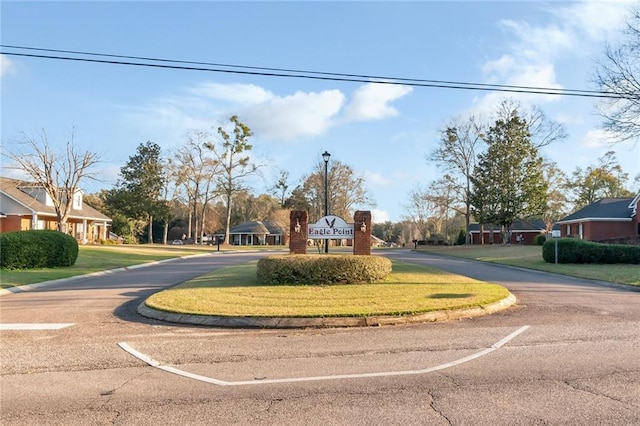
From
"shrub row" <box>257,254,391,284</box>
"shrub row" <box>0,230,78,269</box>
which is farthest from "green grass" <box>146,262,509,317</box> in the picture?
"shrub row" <box>0,230,78,269</box>

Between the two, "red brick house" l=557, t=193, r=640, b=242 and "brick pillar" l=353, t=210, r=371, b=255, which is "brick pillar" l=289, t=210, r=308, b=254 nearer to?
"brick pillar" l=353, t=210, r=371, b=255

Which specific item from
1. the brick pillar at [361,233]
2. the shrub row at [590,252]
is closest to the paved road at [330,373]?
the brick pillar at [361,233]

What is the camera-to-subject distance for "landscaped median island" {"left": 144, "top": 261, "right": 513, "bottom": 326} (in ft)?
33.3

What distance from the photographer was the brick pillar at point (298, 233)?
1638 cm

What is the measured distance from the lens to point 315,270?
1410 centimetres

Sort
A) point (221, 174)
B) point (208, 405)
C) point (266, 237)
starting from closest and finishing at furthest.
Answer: point (208, 405)
point (221, 174)
point (266, 237)

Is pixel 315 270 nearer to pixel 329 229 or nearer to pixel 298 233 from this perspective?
pixel 298 233

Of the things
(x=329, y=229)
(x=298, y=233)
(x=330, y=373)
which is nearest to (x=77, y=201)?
(x=298, y=233)

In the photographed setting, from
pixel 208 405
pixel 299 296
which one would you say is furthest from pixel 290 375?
A: pixel 299 296

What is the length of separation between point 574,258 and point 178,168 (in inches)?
2044

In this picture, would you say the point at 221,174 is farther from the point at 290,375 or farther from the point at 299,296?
the point at 290,375

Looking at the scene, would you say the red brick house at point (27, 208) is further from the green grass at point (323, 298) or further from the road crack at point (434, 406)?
the road crack at point (434, 406)

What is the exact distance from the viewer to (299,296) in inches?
473

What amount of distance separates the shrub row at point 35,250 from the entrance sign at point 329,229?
1340 centimetres
